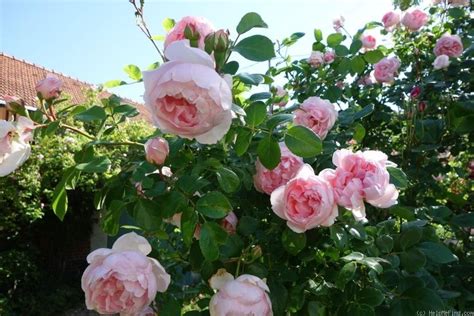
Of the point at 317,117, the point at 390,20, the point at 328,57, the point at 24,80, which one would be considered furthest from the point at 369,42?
the point at 24,80

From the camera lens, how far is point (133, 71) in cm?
99

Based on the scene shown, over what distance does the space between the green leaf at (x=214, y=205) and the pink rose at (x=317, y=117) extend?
32 cm

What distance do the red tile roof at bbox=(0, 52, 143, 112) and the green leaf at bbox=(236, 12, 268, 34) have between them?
8.56 m

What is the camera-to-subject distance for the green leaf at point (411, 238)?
89 cm

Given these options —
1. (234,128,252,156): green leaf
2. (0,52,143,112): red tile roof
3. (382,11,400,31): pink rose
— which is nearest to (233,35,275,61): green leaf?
(234,128,252,156): green leaf

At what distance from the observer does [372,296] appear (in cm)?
80

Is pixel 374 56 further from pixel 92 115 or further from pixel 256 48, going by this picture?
pixel 92 115

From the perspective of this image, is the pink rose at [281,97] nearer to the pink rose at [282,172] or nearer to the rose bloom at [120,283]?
the pink rose at [282,172]

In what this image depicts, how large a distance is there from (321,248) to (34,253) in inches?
249

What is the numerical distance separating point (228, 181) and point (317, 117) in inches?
12.8

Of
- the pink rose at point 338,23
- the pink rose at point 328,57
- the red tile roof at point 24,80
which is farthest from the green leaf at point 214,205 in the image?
the red tile roof at point 24,80

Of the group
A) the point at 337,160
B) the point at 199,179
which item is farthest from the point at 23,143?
the point at 337,160

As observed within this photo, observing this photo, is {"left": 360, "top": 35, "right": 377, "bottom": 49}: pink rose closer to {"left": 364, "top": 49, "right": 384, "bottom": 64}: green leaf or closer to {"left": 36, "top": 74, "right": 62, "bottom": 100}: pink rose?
{"left": 364, "top": 49, "right": 384, "bottom": 64}: green leaf

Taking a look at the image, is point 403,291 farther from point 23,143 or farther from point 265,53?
point 23,143
